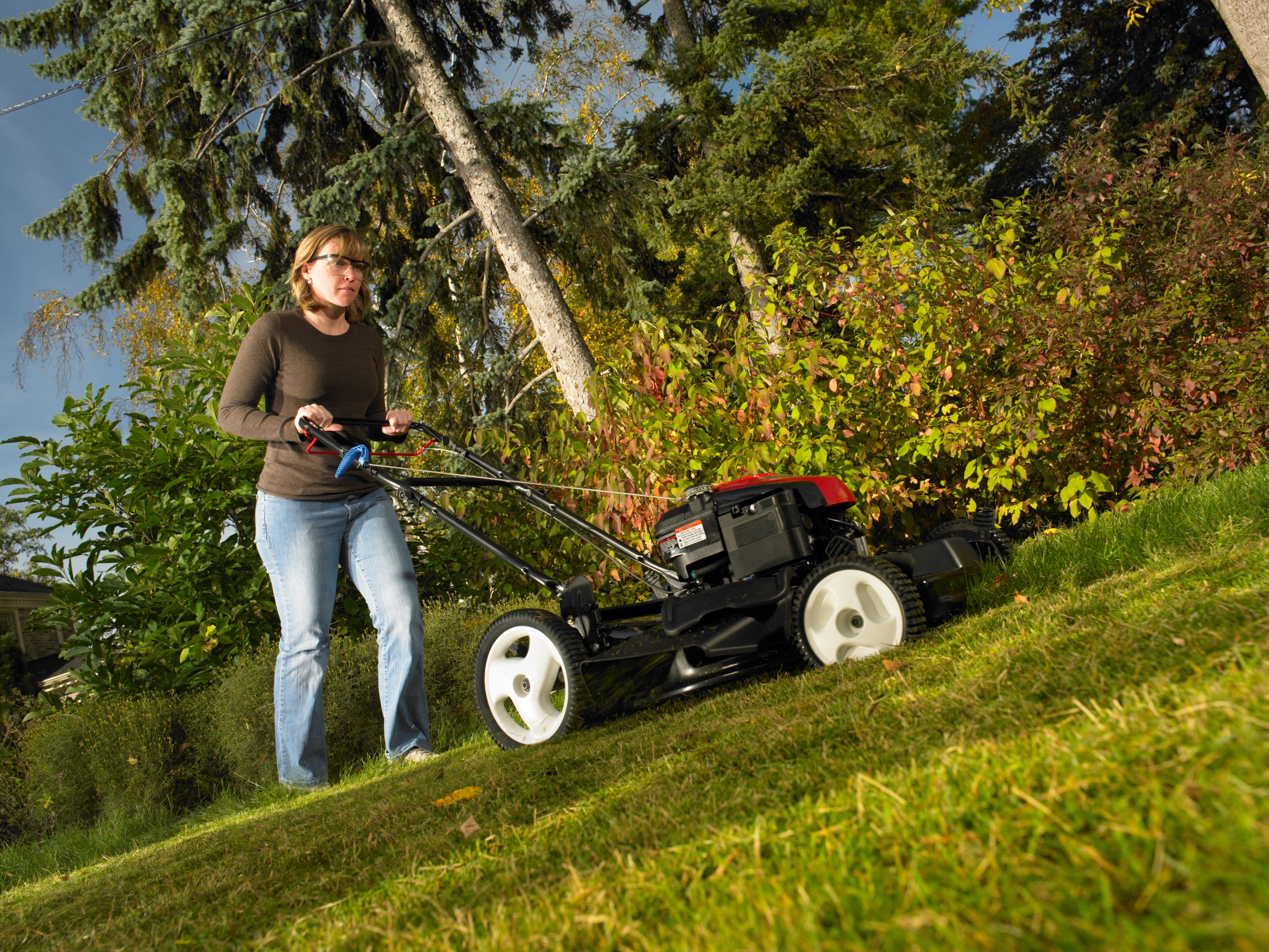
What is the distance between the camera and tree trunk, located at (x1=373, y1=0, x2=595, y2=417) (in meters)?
6.70

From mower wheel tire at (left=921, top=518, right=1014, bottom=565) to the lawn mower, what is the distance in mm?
659

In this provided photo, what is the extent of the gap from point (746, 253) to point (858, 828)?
14.1ft

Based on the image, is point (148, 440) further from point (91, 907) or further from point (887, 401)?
point (887, 401)

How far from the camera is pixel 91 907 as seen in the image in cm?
182

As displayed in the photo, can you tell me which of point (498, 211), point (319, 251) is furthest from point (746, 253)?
point (498, 211)

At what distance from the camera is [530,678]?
2.92 metres

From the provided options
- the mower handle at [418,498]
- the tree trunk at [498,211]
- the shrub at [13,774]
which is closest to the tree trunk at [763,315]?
the tree trunk at [498,211]

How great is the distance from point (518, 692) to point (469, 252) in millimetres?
7064

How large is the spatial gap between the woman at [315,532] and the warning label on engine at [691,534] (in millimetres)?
1141

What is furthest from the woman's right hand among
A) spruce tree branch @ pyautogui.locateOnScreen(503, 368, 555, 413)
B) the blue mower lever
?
A: spruce tree branch @ pyautogui.locateOnScreen(503, 368, 555, 413)

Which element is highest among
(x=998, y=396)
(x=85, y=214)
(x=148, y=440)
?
(x=85, y=214)

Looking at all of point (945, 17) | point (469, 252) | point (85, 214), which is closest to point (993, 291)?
point (469, 252)

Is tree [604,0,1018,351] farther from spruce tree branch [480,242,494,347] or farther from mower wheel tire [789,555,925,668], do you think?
mower wheel tire [789,555,925,668]

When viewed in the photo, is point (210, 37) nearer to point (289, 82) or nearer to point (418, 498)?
point (289, 82)
